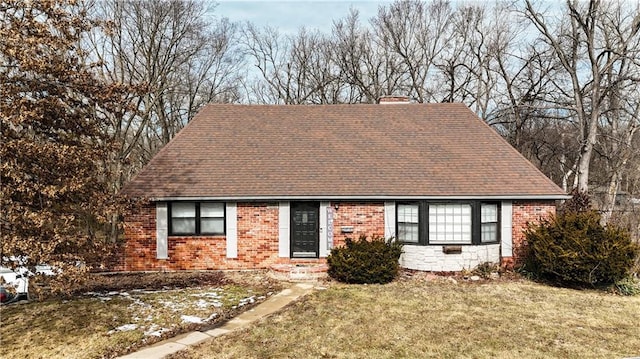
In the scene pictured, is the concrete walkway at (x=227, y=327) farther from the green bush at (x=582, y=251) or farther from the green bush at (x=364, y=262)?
the green bush at (x=582, y=251)

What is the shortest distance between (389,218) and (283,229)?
3290 mm

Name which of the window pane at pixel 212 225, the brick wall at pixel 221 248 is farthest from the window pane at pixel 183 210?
the brick wall at pixel 221 248

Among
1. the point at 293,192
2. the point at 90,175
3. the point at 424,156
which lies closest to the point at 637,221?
the point at 424,156

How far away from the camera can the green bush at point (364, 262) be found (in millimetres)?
11492

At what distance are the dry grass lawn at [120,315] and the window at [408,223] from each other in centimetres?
433

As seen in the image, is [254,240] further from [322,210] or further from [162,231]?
[162,231]

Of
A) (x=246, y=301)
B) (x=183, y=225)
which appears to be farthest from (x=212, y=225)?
(x=246, y=301)

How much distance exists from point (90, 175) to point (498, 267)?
11112 mm

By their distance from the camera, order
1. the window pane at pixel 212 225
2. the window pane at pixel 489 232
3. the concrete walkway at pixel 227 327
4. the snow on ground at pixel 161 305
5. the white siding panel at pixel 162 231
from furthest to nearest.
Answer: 1. the window pane at pixel 212 225
2. the window pane at pixel 489 232
3. the white siding panel at pixel 162 231
4. the snow on ground at pixel 161 305
5. the concrete walkway at pixel 227 327

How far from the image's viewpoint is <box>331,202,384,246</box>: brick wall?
43.3ft

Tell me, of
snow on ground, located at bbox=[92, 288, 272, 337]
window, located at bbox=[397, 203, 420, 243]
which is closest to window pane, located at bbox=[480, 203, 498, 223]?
window, located at bbox=[397, 203, 420, 243]

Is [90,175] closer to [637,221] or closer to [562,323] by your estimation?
[562,323]

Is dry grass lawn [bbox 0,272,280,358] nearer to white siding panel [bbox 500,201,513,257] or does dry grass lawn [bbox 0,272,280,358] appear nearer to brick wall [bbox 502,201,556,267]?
white siding panel [bbox 500,201,513,257]

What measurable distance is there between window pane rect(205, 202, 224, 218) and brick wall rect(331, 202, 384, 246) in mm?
3472
